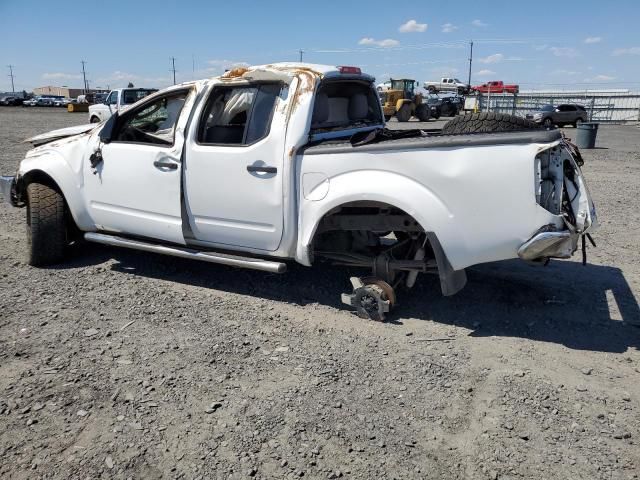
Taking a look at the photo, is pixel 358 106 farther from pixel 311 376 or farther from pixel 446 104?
pixel 446 104

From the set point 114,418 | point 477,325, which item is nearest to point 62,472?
point 114,418

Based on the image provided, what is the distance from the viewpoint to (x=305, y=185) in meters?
4.39

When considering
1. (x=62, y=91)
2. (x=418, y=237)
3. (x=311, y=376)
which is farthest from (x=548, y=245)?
(x=62, y=91)

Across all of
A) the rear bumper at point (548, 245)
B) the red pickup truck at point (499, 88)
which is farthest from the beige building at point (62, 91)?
the rear bumper at point (548, 245)

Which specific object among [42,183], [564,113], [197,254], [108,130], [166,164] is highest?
[108,130]

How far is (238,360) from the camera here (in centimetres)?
383

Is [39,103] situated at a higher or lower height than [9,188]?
lower

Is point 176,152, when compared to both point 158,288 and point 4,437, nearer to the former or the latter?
point 158,288

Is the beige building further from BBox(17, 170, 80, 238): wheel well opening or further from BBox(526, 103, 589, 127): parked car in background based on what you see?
BBox(17, 170, 80, 238): wheel well opening

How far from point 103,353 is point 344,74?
10.1 feet

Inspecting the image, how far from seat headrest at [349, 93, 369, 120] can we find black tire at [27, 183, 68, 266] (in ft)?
10.0

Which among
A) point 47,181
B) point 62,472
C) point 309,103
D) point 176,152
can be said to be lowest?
point 62,472

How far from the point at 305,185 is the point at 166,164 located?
134 centimetres

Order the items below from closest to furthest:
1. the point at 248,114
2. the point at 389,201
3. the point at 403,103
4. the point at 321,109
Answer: the point at 389,201 < the point at 248,114 < the point at 321,109 < the point at 403,103
